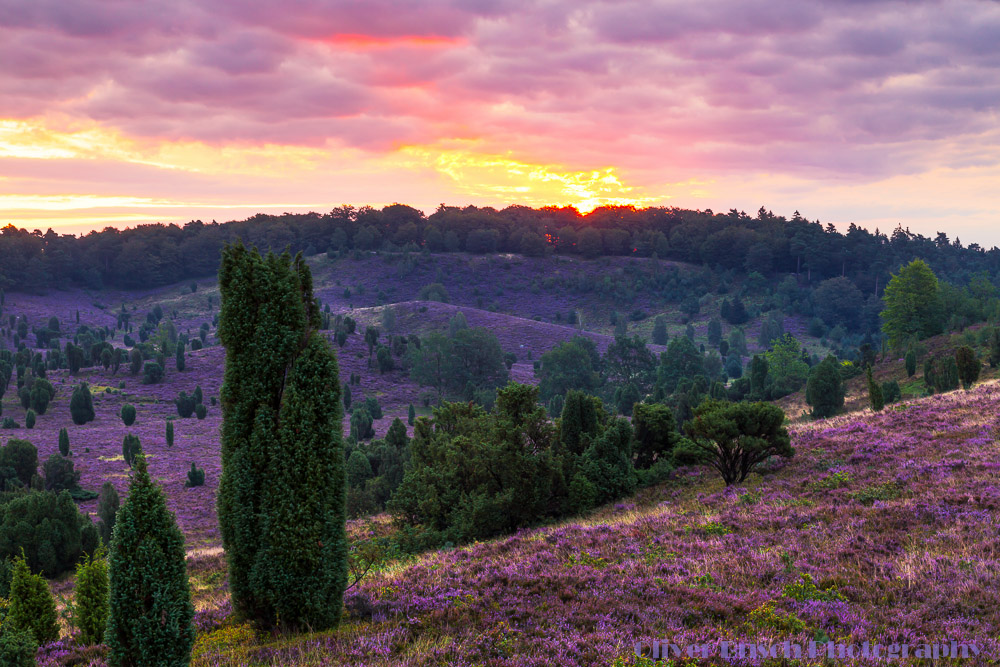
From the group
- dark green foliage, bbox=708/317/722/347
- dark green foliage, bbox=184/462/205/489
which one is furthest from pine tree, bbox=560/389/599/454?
dark green foliage, bbox=708/317/722/347

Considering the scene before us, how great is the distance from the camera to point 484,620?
10977mm

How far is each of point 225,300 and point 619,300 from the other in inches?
5731

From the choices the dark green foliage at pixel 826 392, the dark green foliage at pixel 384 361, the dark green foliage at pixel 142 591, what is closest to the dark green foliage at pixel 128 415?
the dark green foliage at pixel 384 361

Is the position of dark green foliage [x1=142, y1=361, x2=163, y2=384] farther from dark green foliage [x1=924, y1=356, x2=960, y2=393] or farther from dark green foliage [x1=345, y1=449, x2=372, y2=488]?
dark green foliage [x1=924, y1=356, x2=960, y2=393]

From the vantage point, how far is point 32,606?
14.2 metres

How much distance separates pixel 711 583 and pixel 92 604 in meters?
12.7

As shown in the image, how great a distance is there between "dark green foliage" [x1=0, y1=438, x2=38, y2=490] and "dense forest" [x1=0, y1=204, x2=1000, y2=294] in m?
125

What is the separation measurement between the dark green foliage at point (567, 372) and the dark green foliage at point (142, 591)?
233 ft

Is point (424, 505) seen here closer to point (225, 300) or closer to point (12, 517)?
point (225, 300)

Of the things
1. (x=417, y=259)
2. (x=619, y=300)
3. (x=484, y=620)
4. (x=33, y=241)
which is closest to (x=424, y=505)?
(x=484, y=620)

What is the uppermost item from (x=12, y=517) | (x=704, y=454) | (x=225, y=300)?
(x=225, y=300)

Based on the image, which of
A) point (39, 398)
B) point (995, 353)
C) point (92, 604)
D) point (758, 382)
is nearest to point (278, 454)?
point (92, 604)

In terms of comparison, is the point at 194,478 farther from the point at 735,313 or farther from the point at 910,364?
the point at 735,313

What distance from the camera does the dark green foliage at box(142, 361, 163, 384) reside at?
79.1 meters
